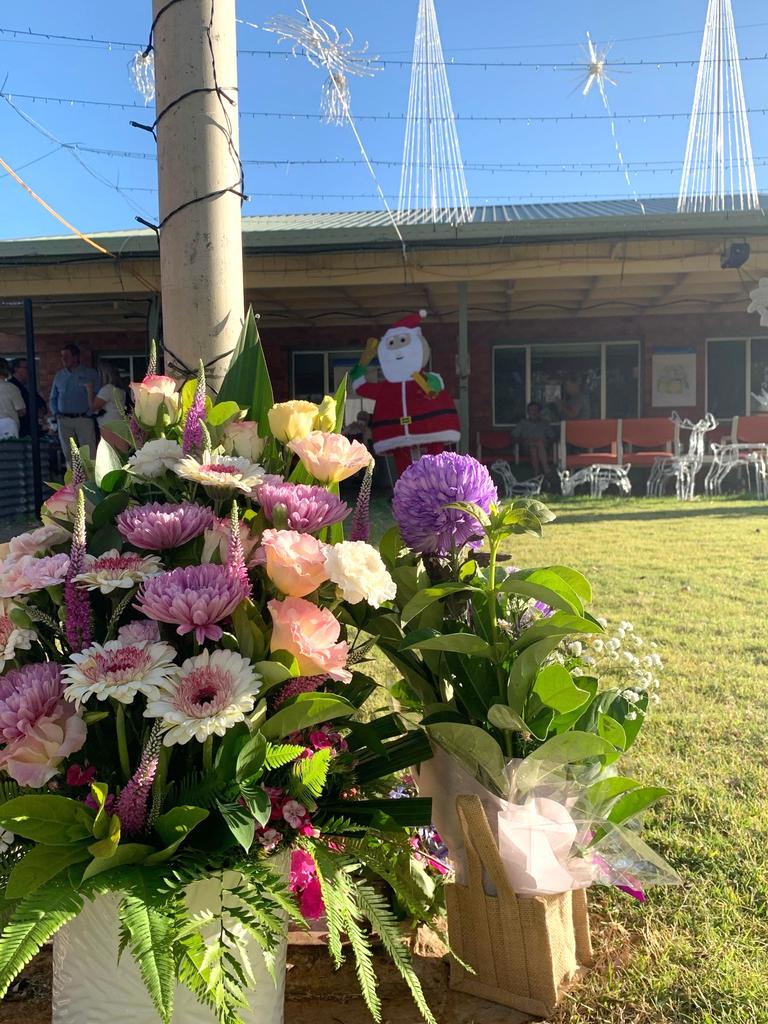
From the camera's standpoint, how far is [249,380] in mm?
1437

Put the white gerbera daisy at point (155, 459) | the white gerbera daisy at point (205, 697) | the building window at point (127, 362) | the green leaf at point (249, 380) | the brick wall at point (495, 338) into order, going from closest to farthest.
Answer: the white gerbera daisy at point (205, 697)
the white gerbera daisy at point (155, 459)
the green leaf at point (249, 380)
the brick wall at point (495, 338)
the building window at point (127, 362)

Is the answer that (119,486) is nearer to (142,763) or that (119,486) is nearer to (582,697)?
(142,763)

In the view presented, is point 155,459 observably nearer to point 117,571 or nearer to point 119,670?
point 117,571

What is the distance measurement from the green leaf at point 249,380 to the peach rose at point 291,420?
5.7 inches

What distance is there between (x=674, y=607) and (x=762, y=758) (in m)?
1.84

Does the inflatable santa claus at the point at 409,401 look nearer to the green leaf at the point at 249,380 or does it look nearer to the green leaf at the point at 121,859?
the green leaf at the point at 249,380

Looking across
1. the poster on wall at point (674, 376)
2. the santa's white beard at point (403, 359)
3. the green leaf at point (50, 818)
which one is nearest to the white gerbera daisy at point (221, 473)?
the green leaf at point (50, 818)

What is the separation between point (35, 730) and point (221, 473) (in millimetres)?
408

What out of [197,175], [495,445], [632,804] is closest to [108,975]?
[632,804]

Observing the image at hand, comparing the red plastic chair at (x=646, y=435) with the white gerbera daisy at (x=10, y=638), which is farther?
the red plastic chair at (x=646, y=435)

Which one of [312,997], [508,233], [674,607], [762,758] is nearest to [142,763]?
[312,997]

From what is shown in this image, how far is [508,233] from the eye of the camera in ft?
25.8

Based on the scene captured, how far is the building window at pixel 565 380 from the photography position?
12.6m

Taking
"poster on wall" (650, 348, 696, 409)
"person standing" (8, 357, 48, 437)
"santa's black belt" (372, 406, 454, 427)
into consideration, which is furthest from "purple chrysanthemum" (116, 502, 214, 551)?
"poster on wall" (650, 348, 696, 409)
